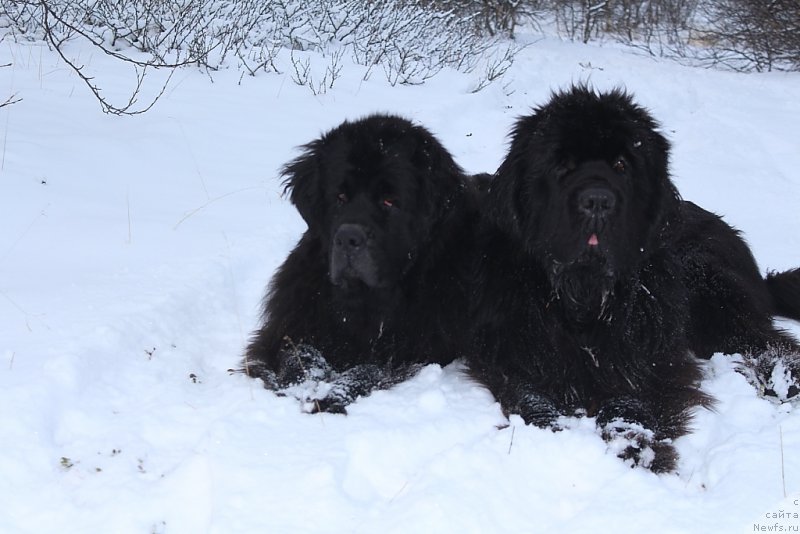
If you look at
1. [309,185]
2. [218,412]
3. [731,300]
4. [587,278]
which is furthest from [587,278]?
[218,412]

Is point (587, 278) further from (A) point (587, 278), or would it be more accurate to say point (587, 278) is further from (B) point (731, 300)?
(B) point (731, 300)

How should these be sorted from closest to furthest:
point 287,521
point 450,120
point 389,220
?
point 287,521
point 389,220
point 450,120

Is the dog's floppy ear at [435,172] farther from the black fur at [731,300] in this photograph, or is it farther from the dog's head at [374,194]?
the black fur at [731,300]

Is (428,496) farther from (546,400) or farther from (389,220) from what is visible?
(389,220)

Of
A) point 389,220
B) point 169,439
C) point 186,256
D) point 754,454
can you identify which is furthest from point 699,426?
point 186,256

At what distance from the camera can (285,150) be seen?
22.1 feet

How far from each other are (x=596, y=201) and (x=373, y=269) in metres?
0.93

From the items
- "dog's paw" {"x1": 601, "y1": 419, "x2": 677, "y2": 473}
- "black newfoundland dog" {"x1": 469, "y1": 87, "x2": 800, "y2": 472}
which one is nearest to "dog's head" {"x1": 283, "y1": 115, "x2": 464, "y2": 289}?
"black newfoundland dog" {"x1": 469, "y1": 87, "x2": 800, "y2": 472}

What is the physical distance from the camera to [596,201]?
104 inches

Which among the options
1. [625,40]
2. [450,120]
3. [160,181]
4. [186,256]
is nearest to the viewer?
[186,256]

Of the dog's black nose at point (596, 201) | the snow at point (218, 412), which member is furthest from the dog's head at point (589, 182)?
the snow at point (218, 412)

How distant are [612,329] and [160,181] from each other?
3907 millimetres

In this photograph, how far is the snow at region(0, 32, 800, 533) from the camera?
2.21 metres

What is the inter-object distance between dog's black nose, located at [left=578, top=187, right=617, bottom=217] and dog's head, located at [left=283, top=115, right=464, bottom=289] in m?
0.74
